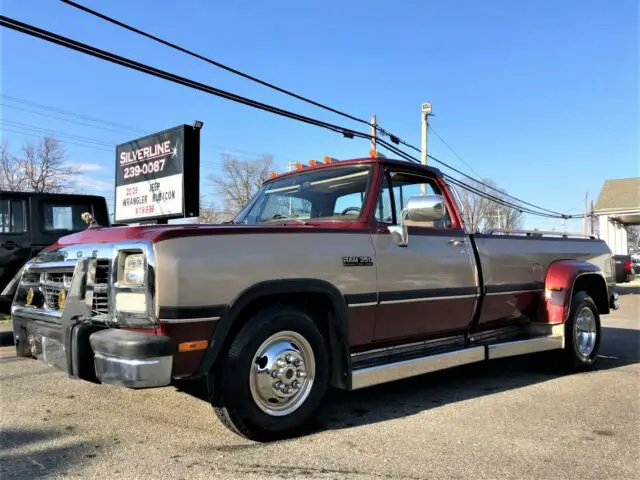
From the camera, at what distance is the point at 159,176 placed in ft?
42.2

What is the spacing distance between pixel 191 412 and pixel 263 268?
1456 millimetres

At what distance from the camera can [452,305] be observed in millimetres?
4676

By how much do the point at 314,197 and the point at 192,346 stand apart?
212 cm

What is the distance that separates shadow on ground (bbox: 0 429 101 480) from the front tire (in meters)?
0.86

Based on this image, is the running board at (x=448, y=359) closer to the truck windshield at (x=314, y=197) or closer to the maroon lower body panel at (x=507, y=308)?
the maroon lower body panel at (x=507, y=308)

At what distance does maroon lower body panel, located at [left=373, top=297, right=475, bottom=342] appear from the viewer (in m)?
4.18

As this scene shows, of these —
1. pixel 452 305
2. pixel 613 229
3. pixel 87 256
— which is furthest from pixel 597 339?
pixel 613 229

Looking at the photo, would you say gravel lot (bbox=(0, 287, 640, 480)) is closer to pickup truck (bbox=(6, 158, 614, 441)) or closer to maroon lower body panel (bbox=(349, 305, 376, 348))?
pickup truck (bbox=(6, 158, 614, 441))

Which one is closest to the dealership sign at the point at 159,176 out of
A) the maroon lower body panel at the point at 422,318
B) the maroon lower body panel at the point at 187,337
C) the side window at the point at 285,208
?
the side window at the point at 285,208

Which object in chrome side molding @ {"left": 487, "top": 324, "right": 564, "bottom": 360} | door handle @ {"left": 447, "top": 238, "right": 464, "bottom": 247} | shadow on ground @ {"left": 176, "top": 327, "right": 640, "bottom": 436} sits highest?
door handle @ {"left": 447, "top": 238, "right": 464, "bottom": 247}

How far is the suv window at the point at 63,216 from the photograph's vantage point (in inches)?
315

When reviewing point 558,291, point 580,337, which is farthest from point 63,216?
point 580,337

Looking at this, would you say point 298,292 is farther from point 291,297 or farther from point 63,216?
point 63,216

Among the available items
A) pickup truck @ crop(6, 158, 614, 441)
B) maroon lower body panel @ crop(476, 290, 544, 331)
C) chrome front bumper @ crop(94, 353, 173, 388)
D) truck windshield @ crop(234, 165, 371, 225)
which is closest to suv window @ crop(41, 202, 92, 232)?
pickup truck @ crop(6, 158, 614, 441)
